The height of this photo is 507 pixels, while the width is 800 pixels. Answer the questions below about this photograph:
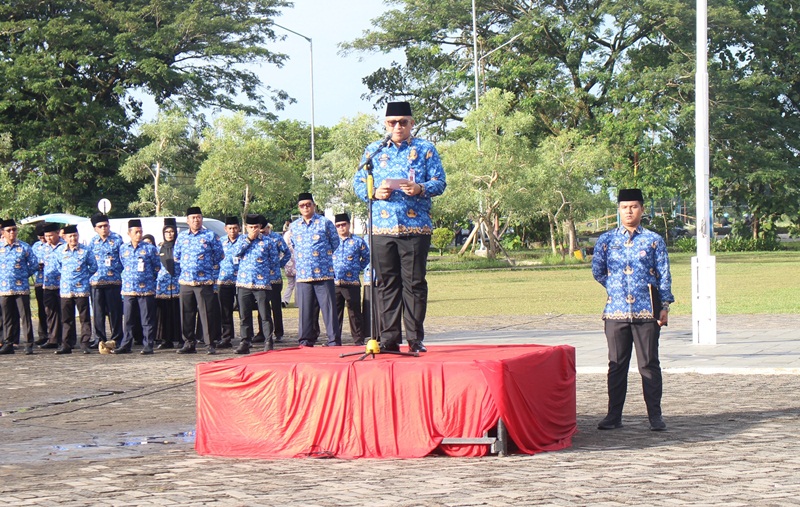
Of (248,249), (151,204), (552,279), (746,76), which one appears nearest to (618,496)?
(248,249)

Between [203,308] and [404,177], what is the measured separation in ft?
26.3

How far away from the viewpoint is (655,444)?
27.1 feet

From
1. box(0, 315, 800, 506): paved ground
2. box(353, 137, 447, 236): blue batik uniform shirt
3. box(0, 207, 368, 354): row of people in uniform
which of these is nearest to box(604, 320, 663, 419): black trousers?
box(0, 315, 800, 506): paved ground

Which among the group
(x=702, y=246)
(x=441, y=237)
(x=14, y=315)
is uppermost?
→ (x=441, y=237)

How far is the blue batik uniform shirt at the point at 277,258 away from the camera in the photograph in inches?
643

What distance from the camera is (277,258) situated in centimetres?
1652

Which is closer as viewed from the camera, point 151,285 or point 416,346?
point 416,346

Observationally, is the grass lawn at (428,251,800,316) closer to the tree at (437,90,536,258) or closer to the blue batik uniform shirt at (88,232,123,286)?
the tree at (437,90,536,258)

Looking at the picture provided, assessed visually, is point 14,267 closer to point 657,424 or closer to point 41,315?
point 41,315

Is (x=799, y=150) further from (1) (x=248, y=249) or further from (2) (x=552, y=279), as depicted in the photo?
(1) (x=248, y=249)

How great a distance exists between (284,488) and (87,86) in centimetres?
4639

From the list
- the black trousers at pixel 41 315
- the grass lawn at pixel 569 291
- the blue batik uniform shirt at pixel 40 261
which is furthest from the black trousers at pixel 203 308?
the grass lawn at pixel 569 291

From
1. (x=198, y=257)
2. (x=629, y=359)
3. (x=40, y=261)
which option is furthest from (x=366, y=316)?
(x=629, y=359)

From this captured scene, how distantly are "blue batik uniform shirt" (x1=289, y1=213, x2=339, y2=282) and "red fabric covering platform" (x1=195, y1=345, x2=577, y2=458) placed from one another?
606 cm
